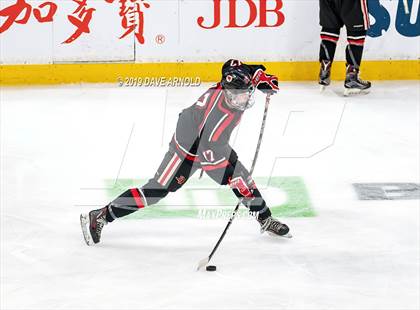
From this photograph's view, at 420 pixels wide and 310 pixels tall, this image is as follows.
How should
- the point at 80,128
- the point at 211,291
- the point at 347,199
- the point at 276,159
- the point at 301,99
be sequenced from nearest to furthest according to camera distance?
the point at 211,291
the point at 347,199
the point at 276,159
the point at 80,128
the point at 301,99

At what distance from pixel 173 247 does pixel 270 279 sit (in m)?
0.64

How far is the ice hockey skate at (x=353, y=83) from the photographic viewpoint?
847 cm

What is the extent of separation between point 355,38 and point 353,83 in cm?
34

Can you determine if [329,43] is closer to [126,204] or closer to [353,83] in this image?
[353,83]

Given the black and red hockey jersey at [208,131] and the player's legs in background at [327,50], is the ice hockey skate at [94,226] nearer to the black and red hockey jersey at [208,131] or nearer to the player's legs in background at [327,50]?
the black and red hockey jersey at [208,131]

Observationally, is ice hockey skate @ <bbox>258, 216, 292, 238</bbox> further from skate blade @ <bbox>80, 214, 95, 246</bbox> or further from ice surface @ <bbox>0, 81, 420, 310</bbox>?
skate blade @ <bbox>80, 214, 95, 246</bbox>

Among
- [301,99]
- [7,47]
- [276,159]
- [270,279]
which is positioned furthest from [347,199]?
[7,47]

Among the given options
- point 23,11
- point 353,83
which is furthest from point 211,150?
point 23,11

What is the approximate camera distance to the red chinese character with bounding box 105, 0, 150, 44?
28.1 ft

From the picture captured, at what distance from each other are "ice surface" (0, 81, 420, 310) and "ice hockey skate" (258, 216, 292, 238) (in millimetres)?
59

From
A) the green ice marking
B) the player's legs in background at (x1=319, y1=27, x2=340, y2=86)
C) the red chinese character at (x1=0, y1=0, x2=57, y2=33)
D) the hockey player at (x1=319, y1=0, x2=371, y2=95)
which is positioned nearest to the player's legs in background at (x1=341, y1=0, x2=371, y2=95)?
the hockey player at (x1=319, y1=0, x2=371, y2=95)

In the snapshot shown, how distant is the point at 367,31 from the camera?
8.77 meters

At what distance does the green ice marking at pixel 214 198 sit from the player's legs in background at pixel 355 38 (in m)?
1.89

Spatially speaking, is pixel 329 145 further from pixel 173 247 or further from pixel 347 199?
pixel 173 247
